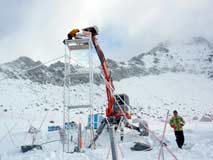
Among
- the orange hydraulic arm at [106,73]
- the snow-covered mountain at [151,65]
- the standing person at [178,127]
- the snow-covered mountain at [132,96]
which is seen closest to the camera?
the standing person at [178,127]

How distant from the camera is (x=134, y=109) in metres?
52.5

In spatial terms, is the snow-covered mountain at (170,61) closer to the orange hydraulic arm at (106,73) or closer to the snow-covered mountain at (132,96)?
the snow-covered mountain at (132,96)

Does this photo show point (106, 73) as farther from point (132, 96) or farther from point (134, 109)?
point (132, 96)

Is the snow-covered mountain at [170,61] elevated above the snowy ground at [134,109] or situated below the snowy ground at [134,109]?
above

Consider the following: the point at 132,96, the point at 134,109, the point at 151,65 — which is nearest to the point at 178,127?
the point at 134,109

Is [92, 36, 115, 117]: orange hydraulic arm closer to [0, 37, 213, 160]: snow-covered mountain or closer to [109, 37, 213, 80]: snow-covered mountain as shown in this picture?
[0, 37, 213, 160]: snow-covered mountain

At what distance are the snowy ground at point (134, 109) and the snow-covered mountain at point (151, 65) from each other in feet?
14.7

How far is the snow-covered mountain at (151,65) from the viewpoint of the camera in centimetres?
6562

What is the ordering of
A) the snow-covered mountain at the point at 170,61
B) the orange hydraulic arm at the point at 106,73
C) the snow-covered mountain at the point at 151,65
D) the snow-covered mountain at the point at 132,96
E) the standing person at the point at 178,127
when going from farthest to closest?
the snow-covered mountain at the point at 170,61
the snow-covered mountain at the point at 151,65
the snow-covered mountain at the point at 132,96
the orange hydraulic arm at the point at 106,73
the standing person at the point at 178,127

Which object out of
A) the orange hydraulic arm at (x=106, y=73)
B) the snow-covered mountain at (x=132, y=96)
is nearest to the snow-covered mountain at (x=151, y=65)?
the snow-covered mountain at (x=132, y=96)

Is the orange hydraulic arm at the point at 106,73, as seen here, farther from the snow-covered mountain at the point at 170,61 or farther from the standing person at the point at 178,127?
the snow-covered mountain at the point at 170,61

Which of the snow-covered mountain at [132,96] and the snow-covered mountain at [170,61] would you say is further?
the snow-covered mountain at [170,61]

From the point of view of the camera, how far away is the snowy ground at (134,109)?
45.7 feet

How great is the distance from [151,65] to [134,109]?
40682mm
